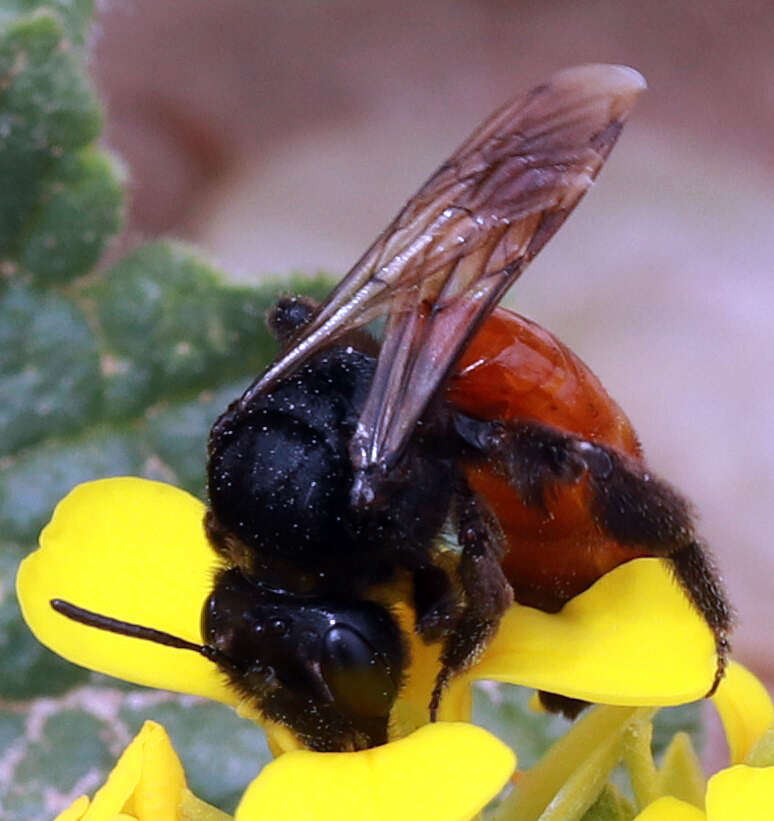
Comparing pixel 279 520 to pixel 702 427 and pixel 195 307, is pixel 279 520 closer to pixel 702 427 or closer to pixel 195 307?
pixel 195 307

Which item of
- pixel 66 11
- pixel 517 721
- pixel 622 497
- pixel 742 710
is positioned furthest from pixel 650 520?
pixel 66 11

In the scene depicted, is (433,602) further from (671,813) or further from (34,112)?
(34,112)

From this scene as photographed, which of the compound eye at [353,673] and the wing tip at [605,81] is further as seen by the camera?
the wing tip at [605,81]

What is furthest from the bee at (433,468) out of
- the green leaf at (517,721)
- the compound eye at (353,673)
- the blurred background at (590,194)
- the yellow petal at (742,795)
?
the blurred background at (590,194)

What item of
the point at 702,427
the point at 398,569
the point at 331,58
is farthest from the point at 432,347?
the point at 331,58

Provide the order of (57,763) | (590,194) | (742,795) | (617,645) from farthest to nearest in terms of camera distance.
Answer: (590,194) → (57,763) → (617,645) → (742,795)

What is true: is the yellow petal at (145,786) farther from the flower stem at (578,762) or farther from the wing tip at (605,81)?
the wing tip at (605,81)

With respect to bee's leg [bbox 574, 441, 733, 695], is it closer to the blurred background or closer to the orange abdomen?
the orange abdomen
